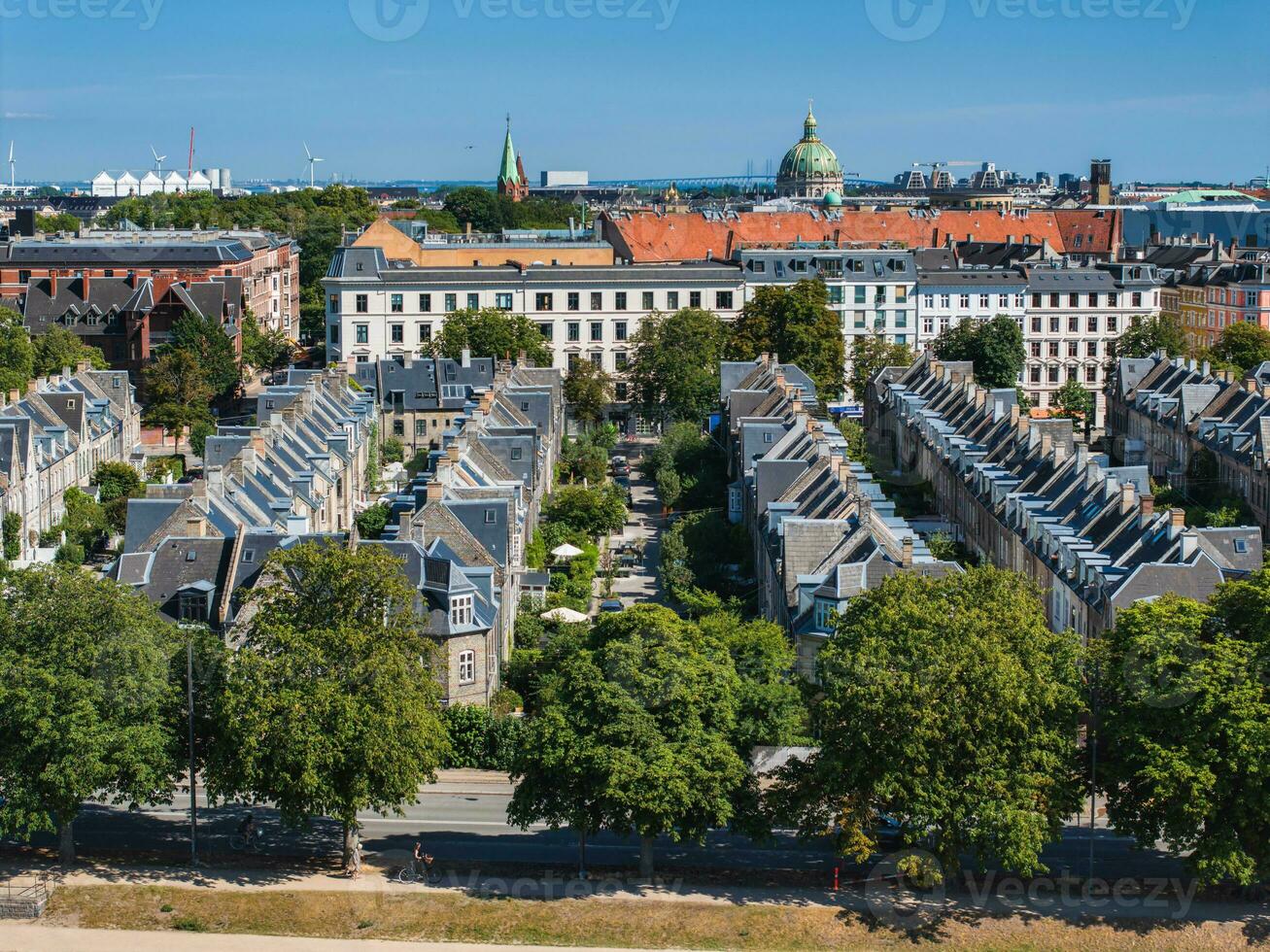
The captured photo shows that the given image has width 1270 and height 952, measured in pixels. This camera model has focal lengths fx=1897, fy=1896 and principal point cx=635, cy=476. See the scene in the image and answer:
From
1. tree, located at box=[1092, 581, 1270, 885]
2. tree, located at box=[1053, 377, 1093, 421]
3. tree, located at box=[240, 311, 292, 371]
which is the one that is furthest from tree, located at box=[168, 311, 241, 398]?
tree, located at box=[1092, 581, 1270, 885]

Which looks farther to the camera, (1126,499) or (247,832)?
(1126,499)

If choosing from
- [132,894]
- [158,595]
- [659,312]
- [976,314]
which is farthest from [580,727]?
[976,314]

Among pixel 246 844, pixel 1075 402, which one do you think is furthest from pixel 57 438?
pixel 1075 402

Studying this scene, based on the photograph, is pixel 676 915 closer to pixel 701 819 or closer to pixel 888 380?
pixel 701 819

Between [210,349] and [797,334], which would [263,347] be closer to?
[210,349]

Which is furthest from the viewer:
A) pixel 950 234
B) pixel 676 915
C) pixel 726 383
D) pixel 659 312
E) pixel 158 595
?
pixel 950 234

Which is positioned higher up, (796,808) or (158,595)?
(158,595)
